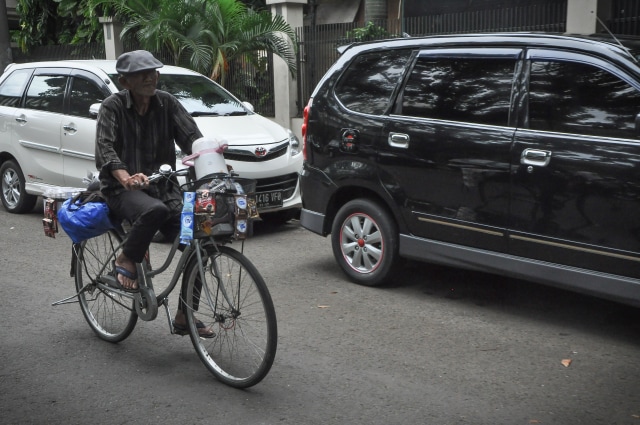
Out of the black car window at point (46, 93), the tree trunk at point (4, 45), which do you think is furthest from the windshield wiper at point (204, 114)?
the tree trunk at point (4, 45)

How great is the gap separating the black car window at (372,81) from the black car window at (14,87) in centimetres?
539

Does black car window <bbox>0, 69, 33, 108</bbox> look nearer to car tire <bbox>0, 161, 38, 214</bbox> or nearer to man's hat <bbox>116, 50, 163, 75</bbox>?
car tire <bbox>0, 161, 38, 214</bbox>

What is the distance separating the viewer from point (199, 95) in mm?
9617

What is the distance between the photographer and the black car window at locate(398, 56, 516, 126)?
579 cm

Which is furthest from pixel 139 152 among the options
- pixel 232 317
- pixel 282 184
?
pixel 282 184

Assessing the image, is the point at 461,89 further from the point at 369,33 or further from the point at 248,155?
the point at 369,33

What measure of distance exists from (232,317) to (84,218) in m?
1.22

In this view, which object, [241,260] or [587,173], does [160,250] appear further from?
[587,173]

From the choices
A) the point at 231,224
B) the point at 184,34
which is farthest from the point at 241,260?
the point at 184,34

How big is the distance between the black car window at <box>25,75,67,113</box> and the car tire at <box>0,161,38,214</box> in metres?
0.88

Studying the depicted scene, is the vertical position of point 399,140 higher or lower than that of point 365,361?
higher

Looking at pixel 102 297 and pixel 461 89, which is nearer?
pixel 102 297

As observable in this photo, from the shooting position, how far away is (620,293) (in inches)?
200

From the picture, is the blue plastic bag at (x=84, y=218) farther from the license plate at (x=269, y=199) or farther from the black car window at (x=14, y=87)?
the black car window at (x=14, y=87)
